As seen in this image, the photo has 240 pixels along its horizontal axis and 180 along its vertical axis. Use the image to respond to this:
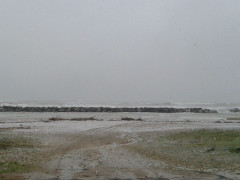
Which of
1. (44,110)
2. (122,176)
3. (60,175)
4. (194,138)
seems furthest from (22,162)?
(44,110)

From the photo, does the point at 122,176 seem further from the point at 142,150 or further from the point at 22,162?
the point at 142,150

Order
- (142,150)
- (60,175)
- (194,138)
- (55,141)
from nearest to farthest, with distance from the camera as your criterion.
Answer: (60,175)
(142,150)
(55,141)
(194,138)

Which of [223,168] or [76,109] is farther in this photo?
[76,109]

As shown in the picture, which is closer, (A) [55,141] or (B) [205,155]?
(B) [205,155]

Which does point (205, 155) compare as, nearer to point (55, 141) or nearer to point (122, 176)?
point (122, 176)

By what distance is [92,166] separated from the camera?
9891 millimetres

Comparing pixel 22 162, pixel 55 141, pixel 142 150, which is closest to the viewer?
pixel 22 162

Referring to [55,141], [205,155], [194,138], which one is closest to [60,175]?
[205,155]

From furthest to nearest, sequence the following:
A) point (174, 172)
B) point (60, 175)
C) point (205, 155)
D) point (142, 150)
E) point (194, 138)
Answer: point (194, 138) → point (142, 150) → point (205, 155) → point (174, 172) → point (60, 175)

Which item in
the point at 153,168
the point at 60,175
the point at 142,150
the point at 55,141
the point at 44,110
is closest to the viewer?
the point at 60,175

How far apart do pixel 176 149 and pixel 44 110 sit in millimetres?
43122

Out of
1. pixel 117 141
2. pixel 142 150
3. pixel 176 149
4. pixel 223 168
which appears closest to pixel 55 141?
pixel 117 141

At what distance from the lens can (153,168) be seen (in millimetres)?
9711

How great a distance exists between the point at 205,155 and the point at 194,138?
5.66 metres
